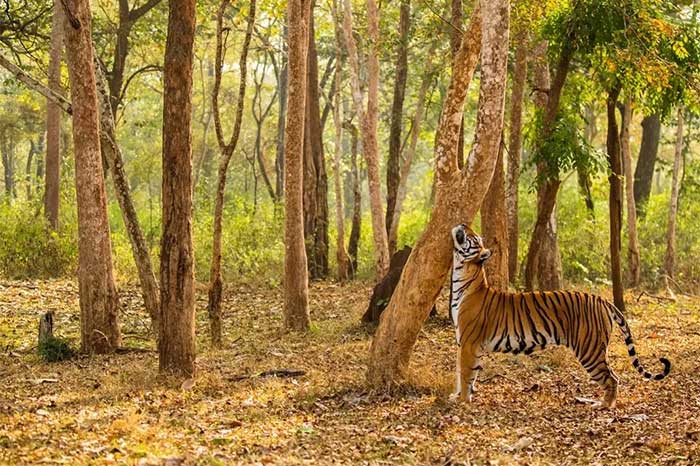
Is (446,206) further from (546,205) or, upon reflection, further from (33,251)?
(33,251)

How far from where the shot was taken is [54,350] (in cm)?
1156

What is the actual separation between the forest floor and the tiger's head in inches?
50.5

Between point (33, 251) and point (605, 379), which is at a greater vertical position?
point (33, 251)

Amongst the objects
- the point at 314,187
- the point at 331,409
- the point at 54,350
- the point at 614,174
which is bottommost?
the point at 331,409

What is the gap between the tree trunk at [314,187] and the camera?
2125cm

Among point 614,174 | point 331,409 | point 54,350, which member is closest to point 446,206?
point 331,409

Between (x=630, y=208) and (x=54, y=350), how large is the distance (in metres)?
12.5

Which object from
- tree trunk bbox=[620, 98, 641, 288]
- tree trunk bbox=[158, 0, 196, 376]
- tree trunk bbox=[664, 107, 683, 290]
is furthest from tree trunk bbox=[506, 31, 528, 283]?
tree trunk bbox=[158, 0, 196, 376]

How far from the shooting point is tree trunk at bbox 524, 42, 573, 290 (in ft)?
42.1

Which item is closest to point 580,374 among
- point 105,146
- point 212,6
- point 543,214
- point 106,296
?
point 543,214

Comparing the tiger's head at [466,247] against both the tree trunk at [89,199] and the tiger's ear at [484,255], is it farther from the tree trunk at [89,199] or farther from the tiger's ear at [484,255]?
the tree trunk at [89,199]

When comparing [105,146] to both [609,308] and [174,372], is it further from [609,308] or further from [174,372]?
[609,308]

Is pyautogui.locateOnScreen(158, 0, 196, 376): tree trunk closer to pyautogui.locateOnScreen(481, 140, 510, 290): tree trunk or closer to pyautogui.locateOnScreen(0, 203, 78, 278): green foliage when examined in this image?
pyautogui.locateOnScreen(481, 140, 510, 290): tree trunk

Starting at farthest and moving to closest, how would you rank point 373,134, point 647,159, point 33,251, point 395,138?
1. point 647,159
2. point 395,138
3. point 33,251
4. point 373,134
